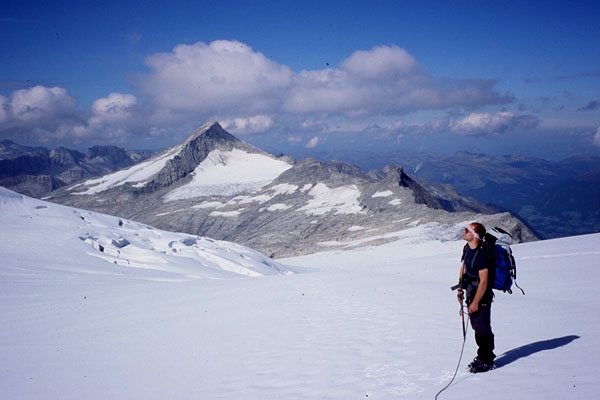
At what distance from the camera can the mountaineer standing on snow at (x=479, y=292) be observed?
6418 millimetres

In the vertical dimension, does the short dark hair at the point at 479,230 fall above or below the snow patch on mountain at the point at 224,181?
below

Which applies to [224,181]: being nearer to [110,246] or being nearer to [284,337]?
[110,246]

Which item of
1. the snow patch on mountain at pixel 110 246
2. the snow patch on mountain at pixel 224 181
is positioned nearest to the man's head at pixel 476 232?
the snow patch on mountain at pixel 110 246

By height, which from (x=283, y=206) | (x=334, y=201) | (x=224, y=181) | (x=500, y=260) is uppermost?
(x=224, y=181)

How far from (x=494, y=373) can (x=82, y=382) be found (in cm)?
748

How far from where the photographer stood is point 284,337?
948 cm

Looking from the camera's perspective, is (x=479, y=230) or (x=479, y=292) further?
(x=479, y=230)

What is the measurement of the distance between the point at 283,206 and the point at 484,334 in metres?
112

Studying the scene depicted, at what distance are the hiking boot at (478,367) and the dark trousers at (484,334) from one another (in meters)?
0.07

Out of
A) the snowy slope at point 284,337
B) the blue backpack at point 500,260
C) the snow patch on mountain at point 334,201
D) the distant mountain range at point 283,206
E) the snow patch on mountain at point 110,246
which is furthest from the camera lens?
the snow patch on mountain at point 334,201

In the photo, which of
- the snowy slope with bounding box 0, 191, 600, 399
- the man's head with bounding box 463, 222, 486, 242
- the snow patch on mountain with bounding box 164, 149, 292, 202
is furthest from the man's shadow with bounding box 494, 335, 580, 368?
the snow patch on mountain with bounding box 164, 149, 292, 202

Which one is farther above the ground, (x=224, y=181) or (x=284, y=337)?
(x=224, y=181)

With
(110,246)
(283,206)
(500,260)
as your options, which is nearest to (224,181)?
(283,206)

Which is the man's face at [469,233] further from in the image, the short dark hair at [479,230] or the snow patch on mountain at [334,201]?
the snow patch on mountain at [334,201]
